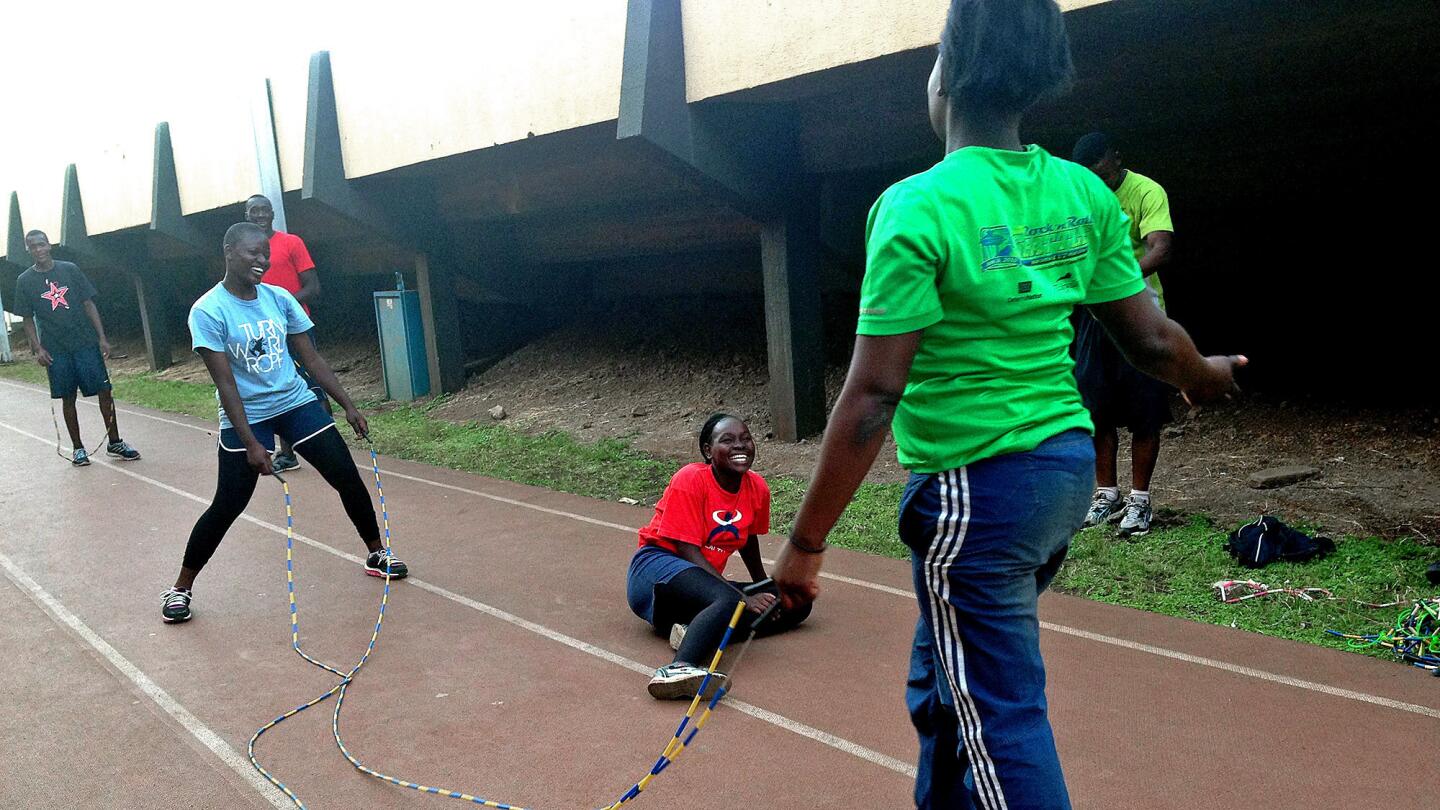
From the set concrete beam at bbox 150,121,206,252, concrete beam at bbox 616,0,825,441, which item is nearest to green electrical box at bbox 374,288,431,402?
concrete beam at bbox 150,121,206,252

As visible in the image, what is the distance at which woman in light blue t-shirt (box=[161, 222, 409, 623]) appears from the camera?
5.30 metres

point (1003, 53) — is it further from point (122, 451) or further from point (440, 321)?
point (440, 321)

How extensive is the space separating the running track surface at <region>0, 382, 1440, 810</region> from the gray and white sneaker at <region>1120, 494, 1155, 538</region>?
1045 millimetres

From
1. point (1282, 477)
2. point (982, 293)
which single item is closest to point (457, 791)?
point (982, 293)

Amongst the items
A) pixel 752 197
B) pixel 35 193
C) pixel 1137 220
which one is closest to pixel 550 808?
pixel 1137 220

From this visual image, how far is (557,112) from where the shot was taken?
9406 millimetres

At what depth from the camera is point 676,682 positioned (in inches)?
161

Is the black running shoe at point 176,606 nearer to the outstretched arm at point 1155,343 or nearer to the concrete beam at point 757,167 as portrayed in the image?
the concrete beam at point 757,167

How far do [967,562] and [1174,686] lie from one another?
96.7 inches

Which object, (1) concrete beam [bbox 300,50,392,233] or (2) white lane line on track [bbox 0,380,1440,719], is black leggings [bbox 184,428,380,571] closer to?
(2) white lane line on track [bbox 0,380,1440,719]

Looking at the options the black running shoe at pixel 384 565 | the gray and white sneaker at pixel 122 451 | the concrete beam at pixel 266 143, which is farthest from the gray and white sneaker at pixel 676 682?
the concrete beam at pixel 266 143

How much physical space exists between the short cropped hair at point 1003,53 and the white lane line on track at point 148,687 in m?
3.07

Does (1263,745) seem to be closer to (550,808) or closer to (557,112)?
(550,808)

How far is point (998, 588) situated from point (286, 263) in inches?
331
